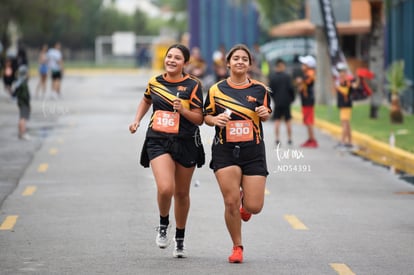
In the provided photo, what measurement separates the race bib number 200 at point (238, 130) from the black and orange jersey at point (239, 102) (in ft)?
0.11

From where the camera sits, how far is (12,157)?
20.3 m

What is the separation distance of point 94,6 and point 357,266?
10263 cm

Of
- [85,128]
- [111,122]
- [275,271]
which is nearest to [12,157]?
[85,128]

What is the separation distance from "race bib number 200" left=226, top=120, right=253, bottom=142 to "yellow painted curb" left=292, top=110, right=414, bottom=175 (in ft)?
27.9

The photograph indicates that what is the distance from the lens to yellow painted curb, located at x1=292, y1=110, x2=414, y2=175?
18.9 m

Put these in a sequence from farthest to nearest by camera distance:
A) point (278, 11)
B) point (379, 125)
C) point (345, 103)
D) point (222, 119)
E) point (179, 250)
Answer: point (278, 11) < point (379, 125) < point (345, 103) < point (179, 250) < point (222, 119)

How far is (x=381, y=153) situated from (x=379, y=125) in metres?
5.50

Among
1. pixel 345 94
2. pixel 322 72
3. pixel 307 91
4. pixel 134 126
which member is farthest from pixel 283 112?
pixel 134 126

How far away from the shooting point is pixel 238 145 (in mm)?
9875

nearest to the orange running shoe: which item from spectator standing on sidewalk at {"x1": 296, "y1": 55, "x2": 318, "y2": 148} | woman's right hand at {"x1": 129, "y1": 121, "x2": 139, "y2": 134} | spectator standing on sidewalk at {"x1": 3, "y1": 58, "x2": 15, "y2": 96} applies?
woman's right hand at {"x1": 129, "y1": 121, "x2": 139, "y2": 134}

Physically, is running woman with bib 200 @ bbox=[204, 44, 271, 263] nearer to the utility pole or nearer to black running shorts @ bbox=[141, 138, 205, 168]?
black running shorts @ bbox=[141, 138, 205, 168]

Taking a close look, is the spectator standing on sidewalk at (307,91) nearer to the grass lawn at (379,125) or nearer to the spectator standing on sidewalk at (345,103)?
the spectator standing on sidewalk at (345,103)

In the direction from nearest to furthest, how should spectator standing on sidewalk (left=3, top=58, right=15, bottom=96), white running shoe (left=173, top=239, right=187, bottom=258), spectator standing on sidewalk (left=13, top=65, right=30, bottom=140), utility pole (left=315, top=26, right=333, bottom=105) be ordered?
white running shoe (left=173, top=239, right=187, bottom=258) < spectator standing on sidewalk (left=13, top=65, right=30, bottom=140) < utility pole (left=315, top=26, right=333, bottom=105) < spectator standing on sidewalk (left=3, top=58, right=15, bottom=96)

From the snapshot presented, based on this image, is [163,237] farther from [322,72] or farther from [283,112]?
[322,72]
